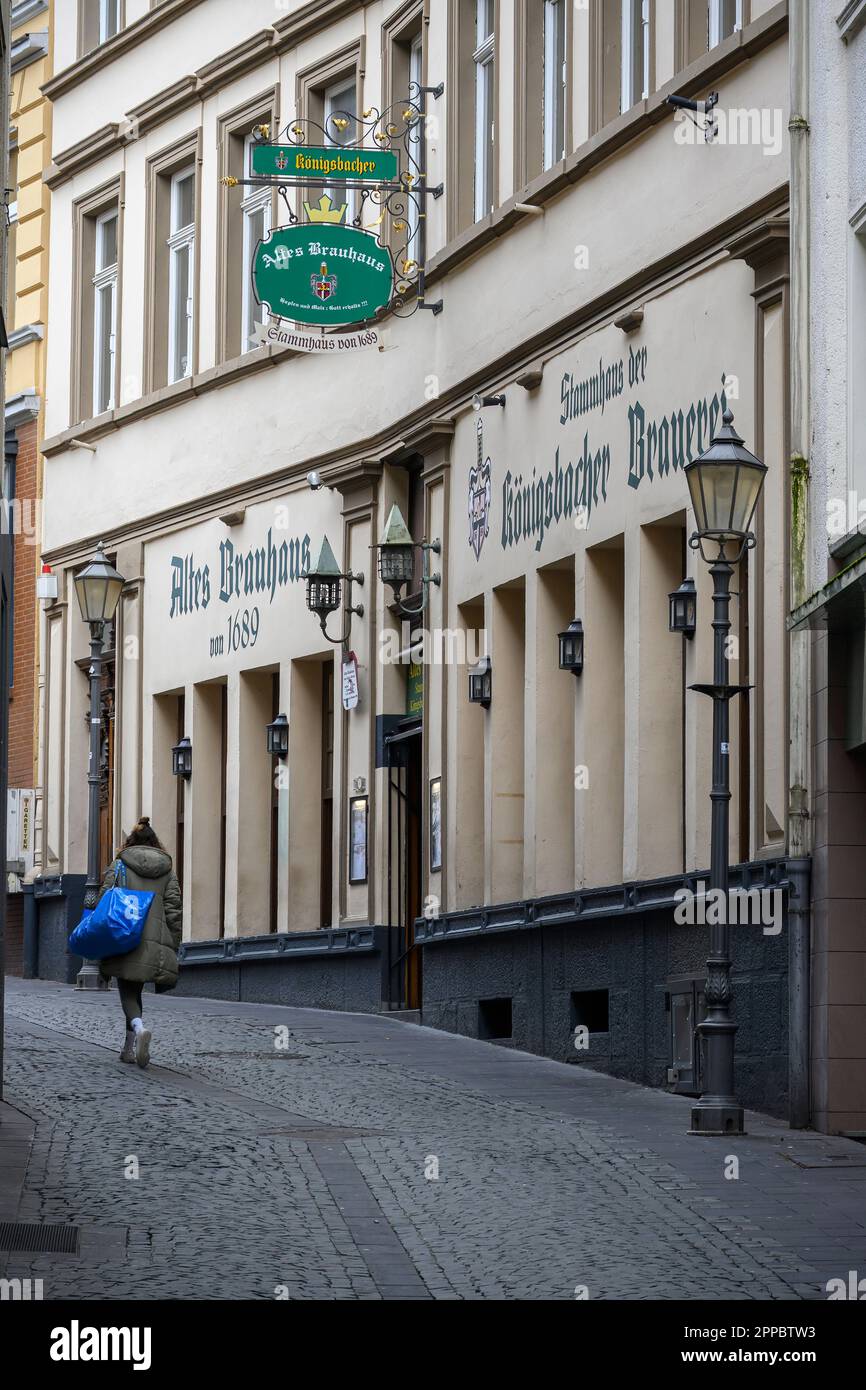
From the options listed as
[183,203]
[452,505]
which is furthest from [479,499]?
[183,203]

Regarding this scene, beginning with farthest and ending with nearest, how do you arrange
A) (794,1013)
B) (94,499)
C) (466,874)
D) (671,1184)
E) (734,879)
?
(94,499) < (466,874) < (734,879) < (794,1013) < (671,1184)

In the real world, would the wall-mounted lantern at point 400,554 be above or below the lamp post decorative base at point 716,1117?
above

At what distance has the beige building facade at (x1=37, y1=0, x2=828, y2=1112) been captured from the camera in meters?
17.9

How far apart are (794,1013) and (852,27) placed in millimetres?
5911

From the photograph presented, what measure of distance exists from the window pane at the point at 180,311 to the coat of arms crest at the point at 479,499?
7436mm

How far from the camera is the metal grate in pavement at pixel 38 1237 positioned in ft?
35.0

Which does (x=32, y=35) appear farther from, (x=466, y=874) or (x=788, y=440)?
(x=788, y=440)

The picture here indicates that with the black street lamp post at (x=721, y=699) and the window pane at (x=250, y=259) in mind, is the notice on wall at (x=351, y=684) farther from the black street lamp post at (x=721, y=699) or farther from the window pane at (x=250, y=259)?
the black street lamp post at (x=721, y=699)

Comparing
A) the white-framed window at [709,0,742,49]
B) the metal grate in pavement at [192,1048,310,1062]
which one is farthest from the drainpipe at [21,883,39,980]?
the white-framed window at [709,0,742,49]

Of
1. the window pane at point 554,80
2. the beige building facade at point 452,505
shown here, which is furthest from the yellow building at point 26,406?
the window pane at point 554,80

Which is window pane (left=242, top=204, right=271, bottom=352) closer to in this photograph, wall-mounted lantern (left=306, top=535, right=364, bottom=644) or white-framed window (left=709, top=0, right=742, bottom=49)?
wall-mounted lantern (left=306, top=535, right=364, bottom=644)

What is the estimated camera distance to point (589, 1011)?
65.3ft

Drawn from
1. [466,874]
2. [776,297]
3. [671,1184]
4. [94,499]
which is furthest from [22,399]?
[671,1184]

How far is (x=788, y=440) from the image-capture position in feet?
54.6
